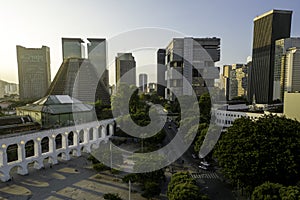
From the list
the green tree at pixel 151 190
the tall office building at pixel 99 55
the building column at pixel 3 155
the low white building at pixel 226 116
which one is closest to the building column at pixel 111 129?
the building column at pixel 3 155

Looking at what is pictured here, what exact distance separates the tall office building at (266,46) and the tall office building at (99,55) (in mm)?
49922

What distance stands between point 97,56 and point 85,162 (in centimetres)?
5684

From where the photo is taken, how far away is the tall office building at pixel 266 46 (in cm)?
5944

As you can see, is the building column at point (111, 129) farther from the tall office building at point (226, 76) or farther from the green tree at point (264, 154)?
the tall office building at point (226, 76)

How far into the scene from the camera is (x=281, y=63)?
2235 inches

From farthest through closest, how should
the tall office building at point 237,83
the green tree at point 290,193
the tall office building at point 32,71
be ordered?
the tall office building at point 237,83 → the tall office building at point 32,71 → the green tree at point 290,193

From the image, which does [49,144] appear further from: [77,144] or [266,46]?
[266,46]

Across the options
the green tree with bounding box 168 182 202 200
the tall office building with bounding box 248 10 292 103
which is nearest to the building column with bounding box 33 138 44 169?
the green tree with bounding box 168 182 202 200

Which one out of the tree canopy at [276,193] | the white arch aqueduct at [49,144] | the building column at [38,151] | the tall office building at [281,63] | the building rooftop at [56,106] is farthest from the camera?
the tall office building at [281,63]

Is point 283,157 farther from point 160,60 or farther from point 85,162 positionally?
point 160,60

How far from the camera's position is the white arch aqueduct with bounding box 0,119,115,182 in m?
16.6

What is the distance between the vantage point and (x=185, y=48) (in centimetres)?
5475

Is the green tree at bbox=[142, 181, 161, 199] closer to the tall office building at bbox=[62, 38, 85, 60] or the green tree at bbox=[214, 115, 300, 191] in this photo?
the green tree at bbox=[214, 115, 300, 191]

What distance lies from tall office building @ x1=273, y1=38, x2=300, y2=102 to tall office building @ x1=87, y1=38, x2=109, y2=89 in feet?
175
